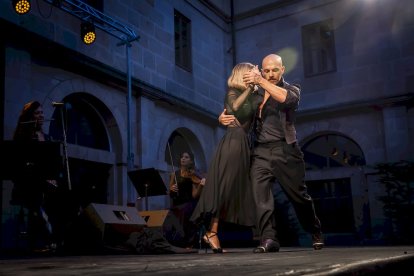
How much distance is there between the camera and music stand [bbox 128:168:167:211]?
7.18 metres

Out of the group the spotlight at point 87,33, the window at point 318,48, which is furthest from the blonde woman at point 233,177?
the window at point 318,48

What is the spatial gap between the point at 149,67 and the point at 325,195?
216 inches

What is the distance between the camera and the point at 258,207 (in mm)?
4008

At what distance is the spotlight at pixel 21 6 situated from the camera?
7035mm

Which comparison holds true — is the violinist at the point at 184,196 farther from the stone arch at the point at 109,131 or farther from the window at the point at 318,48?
the window at the point at 318,48

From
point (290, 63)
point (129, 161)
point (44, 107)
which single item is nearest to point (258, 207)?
point (44, 107)

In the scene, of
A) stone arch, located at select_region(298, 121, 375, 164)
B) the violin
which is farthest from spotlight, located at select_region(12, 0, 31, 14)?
stone arch, located at select_region(298, 121, 375, 164)

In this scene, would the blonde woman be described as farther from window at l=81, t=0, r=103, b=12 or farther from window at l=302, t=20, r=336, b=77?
window at l=302, t=20, r=336, b=77

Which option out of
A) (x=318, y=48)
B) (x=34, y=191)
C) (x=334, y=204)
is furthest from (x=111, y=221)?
(x=318, y=48)

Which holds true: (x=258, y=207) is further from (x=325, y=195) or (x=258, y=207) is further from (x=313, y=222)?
(x=325, y=195)

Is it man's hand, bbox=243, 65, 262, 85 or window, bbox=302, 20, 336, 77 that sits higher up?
window, bbox=302, 20, 336, 77

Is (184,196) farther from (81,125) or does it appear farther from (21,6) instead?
(21,6)

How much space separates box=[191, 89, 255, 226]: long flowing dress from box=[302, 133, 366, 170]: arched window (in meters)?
8.57

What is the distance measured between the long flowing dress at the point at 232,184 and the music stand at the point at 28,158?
1.99 meters
